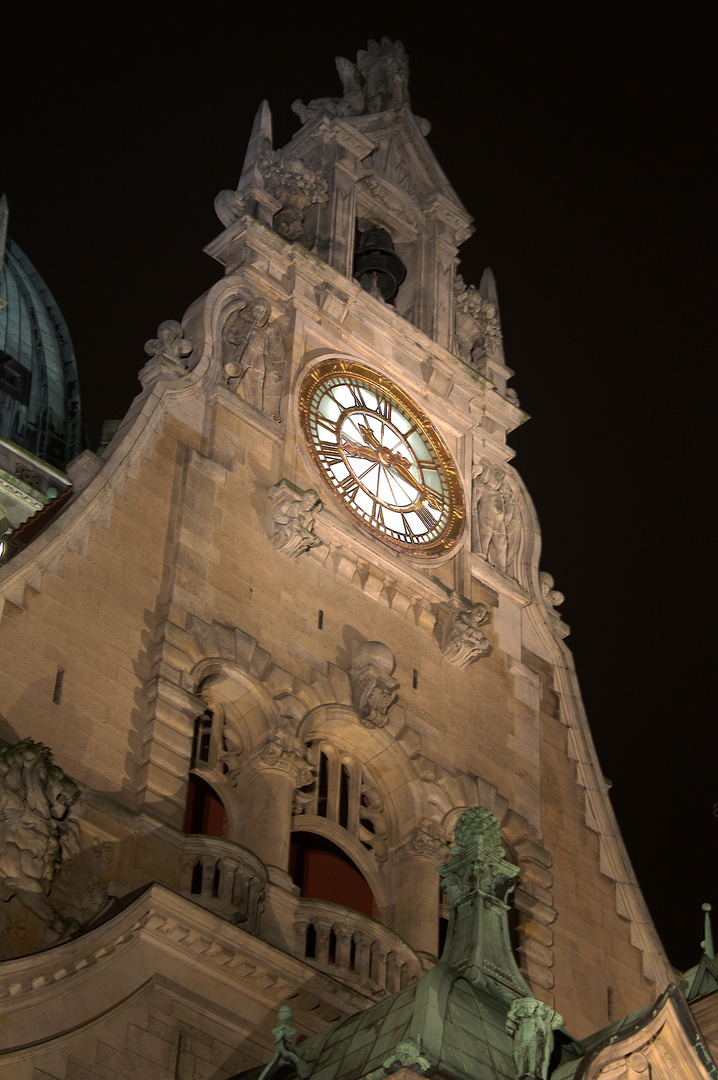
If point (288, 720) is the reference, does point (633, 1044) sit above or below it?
below

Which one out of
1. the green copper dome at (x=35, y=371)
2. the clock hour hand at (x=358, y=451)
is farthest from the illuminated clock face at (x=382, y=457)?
the green copper dome at (x=35, y=371)

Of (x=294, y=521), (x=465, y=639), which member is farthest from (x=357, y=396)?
(x=465, y=639)

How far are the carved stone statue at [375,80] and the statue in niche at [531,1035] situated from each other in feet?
63.0

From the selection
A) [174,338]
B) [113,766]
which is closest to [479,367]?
[174,338]

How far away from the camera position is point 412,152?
3788 centimetres

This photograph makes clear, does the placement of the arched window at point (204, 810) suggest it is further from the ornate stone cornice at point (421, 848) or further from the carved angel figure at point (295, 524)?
the carved angel figure at point (295, 524)

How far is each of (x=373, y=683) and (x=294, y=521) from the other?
241cm

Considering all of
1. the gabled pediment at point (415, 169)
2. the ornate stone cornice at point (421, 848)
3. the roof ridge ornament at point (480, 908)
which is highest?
the gabled pediment at point (415, 169)

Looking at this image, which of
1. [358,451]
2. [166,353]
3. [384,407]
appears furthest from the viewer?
[384,407]

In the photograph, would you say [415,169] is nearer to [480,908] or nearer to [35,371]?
[35,371]

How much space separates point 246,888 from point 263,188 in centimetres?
1260

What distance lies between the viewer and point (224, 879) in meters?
25.8

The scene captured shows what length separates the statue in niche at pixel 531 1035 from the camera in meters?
Result: 21.3

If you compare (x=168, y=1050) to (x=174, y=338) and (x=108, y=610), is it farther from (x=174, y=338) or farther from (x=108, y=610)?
(x=174, y=338)
